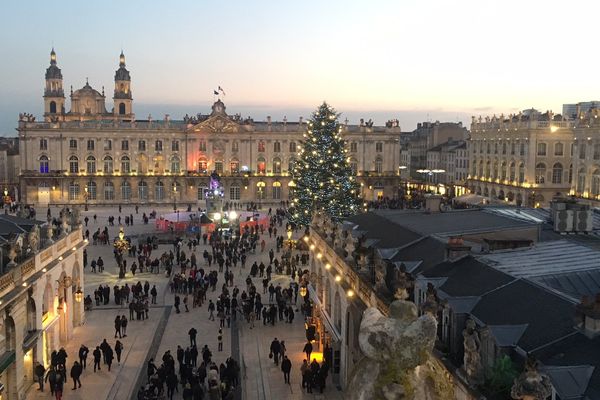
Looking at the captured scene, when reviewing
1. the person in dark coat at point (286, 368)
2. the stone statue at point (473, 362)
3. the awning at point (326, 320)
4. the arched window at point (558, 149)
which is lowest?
the person in dark coat at point (286, 368)

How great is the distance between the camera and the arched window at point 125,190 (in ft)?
273

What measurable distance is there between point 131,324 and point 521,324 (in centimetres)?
2014

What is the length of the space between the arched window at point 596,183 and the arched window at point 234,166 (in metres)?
43.3

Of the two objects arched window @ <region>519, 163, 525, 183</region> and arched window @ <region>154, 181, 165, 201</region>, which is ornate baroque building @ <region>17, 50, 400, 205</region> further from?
arched window @ <region>519, 163, 525, 183</region>

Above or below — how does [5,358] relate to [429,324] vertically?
below

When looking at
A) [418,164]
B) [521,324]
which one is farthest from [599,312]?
[418,164]

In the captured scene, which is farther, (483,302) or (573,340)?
(483,302)

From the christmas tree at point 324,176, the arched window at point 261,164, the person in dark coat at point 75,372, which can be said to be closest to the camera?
the person in dark coat at point 75,372

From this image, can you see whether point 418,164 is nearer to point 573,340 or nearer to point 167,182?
point 167,182

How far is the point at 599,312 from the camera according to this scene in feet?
34.1

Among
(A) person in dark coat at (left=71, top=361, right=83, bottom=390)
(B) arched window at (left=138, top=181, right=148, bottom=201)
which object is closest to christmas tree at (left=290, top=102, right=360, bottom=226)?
(A) person in dark coat at (left=71, top=361, right=83, bottom=390)

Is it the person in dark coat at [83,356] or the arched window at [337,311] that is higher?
the arched window at [337,311]

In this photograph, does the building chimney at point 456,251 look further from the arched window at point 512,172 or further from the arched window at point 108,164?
the arched window at point 108,164

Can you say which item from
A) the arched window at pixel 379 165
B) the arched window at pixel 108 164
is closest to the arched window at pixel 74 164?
the arched window at pixel 108 164
